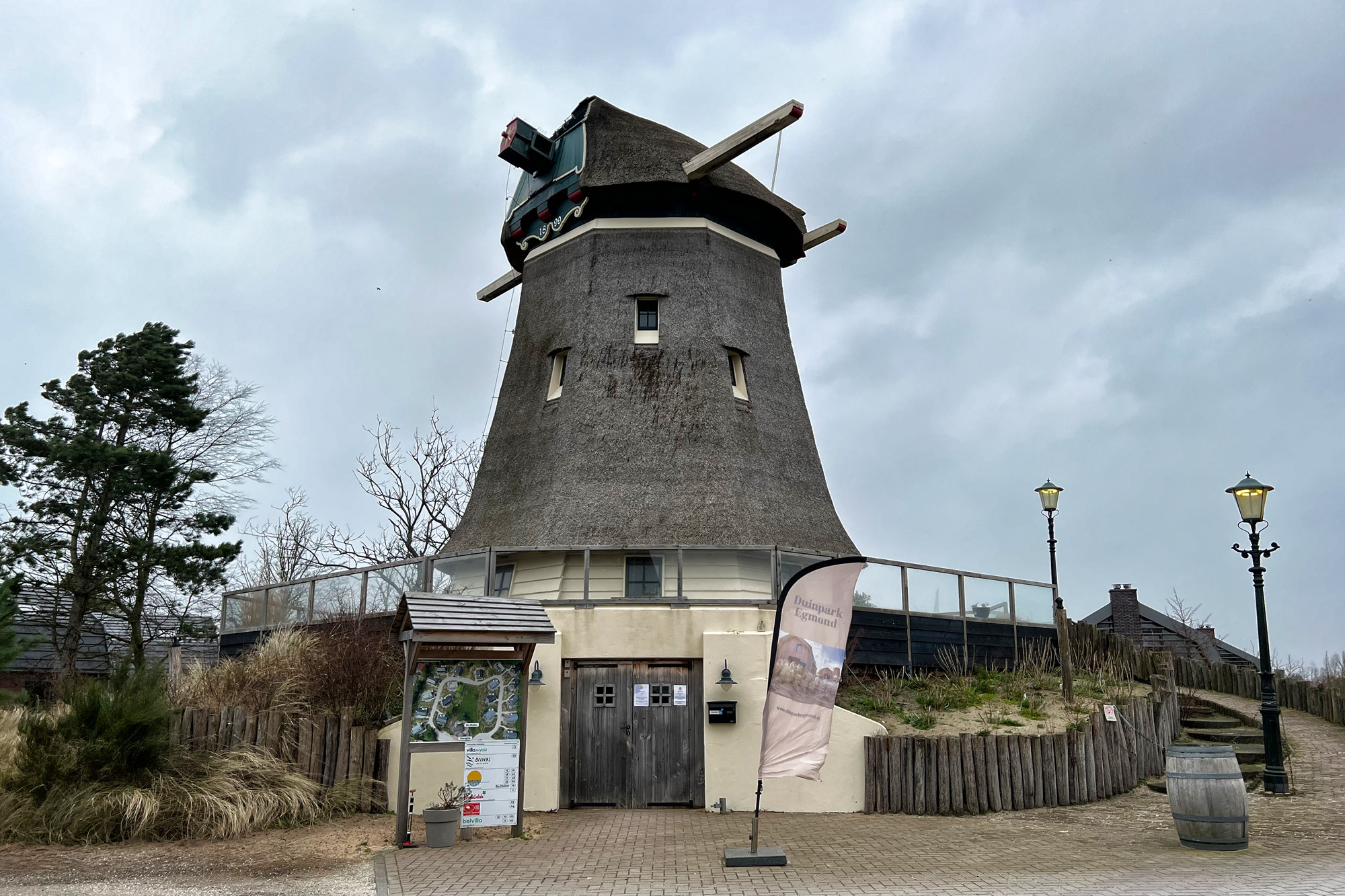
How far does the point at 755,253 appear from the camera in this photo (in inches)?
705

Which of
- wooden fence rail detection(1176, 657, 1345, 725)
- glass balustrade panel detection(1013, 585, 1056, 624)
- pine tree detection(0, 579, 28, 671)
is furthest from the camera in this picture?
wooden fence rail detection(1176, 657, 1345, 725)

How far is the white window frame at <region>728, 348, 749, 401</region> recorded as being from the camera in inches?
640

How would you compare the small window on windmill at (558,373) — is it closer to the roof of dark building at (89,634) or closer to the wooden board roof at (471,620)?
the wooden board roof at (471,620)

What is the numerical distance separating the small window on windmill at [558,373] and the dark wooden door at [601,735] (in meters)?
5.50

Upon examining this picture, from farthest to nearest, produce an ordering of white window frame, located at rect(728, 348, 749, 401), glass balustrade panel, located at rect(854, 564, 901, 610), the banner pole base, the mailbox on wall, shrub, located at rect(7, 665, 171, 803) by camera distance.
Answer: white window frame, located at rect(728, 348, 749, 401), glass balustrade panel, located at rect(854, 564, 901, 610), the mailbox on wall, shrub, located at rect(7, 665, 171, 803), the banner pole base

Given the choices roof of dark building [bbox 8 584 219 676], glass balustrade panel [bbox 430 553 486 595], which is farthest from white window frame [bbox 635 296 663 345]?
roof of dark building [bbox 8 584 219 676]

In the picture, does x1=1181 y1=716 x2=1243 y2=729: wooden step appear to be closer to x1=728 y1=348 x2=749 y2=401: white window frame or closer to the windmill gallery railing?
the windmill gallery railing

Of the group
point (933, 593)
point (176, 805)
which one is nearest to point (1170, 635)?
point (933, 593)

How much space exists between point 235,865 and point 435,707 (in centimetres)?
233

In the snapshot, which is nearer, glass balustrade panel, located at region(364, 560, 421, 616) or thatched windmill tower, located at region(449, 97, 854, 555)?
Answer: glass balustrade panel, located at region(364, 560, 421, 616)

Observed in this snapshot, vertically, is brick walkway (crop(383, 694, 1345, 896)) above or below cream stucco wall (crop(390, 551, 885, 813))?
below

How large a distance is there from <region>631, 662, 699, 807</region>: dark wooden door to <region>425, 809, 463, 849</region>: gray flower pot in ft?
9.97

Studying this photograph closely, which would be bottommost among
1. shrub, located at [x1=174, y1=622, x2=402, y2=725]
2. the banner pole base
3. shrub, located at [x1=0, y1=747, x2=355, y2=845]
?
the banner pole base

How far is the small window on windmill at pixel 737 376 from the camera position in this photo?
16281 millimetres
